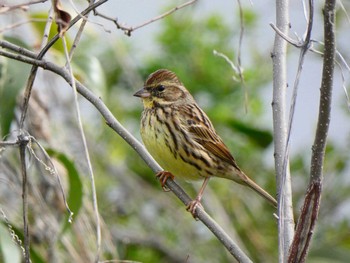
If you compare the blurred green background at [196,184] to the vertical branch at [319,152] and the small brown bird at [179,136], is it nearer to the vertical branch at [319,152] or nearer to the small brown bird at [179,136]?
the small brown bird at [179,136]

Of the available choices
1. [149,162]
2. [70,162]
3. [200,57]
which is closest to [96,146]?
[200,57]

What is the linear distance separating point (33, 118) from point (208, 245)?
152cm

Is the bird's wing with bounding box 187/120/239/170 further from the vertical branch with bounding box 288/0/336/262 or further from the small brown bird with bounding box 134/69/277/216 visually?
the vertical branch with bounding box 288/0/336/262

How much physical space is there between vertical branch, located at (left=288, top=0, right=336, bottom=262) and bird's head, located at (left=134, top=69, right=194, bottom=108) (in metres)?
1.89

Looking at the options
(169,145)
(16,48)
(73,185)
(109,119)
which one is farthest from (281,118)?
(169,145)

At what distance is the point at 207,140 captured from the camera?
3.91 meters

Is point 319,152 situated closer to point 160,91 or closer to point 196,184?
point 160,91

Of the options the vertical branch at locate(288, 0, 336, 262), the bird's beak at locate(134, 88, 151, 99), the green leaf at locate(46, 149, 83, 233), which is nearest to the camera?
the vertical branch at locate(288, 0, 336, 262)

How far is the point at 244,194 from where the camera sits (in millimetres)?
5055

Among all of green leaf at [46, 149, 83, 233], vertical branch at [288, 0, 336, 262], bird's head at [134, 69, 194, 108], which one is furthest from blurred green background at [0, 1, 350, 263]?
vertical branch at [288, 0, 336, 262]

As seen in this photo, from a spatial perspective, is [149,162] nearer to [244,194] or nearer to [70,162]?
[70,162]

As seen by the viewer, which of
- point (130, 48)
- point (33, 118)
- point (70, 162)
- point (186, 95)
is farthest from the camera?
Answer: point (130, 48)

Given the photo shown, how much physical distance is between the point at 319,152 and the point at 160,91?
6.58 ft

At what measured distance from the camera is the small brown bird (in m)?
3.66
